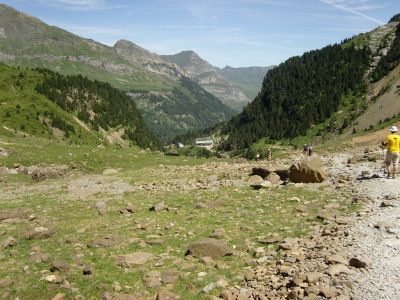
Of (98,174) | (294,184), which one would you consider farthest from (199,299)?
(98,174)

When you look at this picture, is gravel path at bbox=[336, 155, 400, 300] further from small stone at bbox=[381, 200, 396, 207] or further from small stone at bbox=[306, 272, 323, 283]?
small stone at bbox=[306, 272, 323, 283]

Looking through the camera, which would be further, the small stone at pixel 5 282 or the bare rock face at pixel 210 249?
the bare rock face at pixel 210 249

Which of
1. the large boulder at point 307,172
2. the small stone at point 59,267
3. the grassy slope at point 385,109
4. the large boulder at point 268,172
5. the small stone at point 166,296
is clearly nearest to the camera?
the small stone at point 166,296

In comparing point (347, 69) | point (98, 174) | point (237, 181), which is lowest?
point (98, 174)

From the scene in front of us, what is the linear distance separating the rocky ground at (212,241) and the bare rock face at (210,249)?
5 cm

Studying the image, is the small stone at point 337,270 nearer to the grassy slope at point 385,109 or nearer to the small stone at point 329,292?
the small stone at point 329,292

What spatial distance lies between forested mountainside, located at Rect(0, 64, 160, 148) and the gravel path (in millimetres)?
64955

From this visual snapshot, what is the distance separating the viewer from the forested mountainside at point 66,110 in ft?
285

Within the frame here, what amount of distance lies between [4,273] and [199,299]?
804 centimetres

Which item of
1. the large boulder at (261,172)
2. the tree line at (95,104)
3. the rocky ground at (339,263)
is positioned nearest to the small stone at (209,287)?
the rocky ground at (339,263)

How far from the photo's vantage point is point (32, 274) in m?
16.0

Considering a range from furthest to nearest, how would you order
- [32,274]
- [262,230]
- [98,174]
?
[98,174]
[262,230]
[32,274]

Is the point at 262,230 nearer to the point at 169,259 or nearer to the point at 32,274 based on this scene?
the point at 169,259

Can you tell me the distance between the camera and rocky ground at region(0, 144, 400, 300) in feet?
46.6
